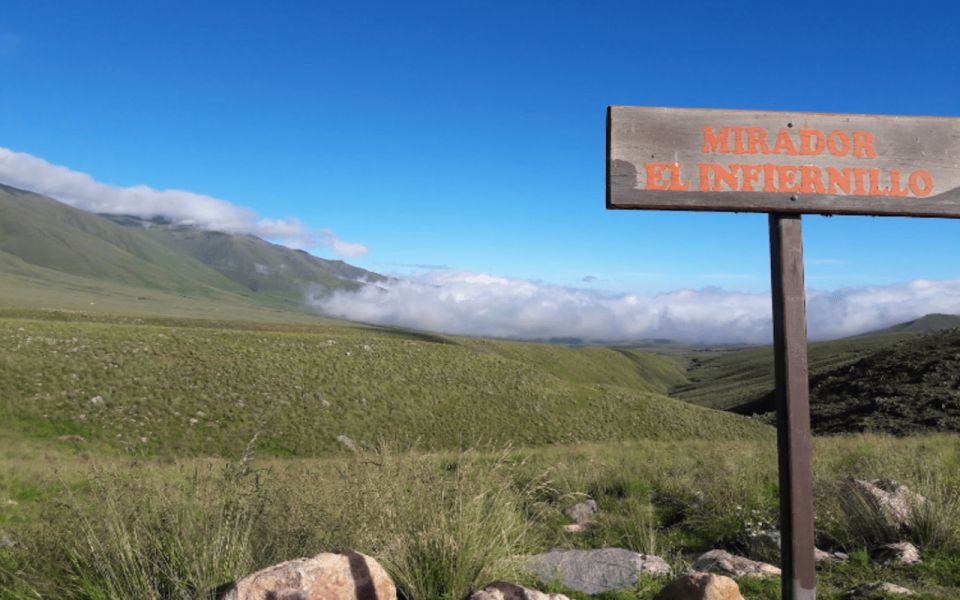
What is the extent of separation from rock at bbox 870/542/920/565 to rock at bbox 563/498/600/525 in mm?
3152

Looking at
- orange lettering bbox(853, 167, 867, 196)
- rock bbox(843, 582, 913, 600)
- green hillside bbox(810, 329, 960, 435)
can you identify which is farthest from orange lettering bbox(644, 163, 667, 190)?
green hillside bbox(810, 329, 960, 435)

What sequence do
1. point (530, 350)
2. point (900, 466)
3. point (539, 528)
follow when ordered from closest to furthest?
1. point (539, 528)
2. point (900, 466)
3. point (530, 350)

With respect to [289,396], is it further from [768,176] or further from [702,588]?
[768,176]

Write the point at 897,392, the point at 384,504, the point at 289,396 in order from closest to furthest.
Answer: the point at 384,504, the point at 897,392, the point at 289,396

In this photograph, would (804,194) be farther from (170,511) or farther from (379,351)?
(379,351)

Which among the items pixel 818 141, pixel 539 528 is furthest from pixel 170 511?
pixel 818 141

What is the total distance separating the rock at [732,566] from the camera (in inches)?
202

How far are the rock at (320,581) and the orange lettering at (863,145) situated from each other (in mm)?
3987

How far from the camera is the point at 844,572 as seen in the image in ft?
16.8

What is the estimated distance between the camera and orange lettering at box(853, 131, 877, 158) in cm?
392

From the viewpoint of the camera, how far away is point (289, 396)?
115 feet

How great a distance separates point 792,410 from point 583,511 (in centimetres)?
479

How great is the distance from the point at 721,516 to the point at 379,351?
41.1 meters

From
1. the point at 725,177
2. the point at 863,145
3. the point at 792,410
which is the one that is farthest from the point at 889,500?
the point at 725,177
